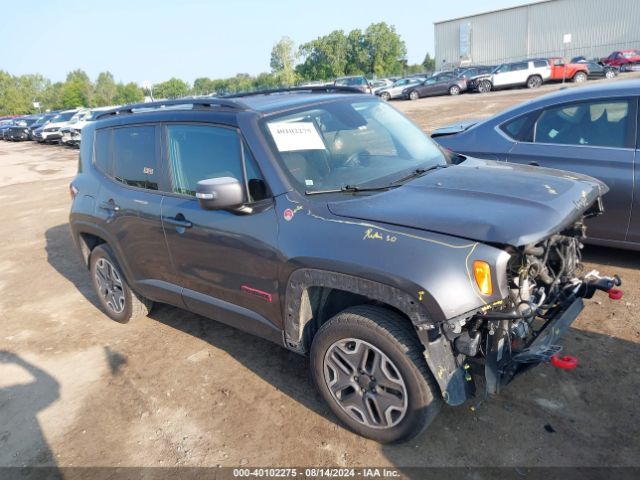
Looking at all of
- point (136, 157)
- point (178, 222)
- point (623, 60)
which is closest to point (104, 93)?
point (623, 60)

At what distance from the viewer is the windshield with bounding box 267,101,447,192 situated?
10.5 ft

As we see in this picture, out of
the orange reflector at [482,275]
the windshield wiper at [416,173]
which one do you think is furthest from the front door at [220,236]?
the orange reflector at [482,275]

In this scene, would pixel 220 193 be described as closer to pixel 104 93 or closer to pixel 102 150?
pixel 102 150

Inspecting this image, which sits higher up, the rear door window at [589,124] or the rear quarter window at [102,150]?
the rear quarter window at [102,150]

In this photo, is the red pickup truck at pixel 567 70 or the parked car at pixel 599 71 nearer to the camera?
the red pickup truck at pixel 567 70

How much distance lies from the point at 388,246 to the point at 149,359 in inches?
101

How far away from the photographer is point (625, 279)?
14.8ft

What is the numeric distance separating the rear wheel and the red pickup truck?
11.9 ft

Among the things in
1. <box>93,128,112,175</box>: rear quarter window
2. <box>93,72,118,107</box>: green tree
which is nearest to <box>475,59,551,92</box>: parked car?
<box>93,128,112,175</box>: rear quarter window

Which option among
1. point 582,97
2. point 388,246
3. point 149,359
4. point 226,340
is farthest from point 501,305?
point 582,97

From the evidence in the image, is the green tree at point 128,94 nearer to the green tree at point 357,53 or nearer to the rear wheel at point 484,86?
the green tree at point 357,53

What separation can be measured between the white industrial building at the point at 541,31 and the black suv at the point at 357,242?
53.2 m

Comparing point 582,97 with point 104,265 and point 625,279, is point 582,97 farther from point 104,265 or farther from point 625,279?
point 104,265

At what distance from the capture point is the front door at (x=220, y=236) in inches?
123
